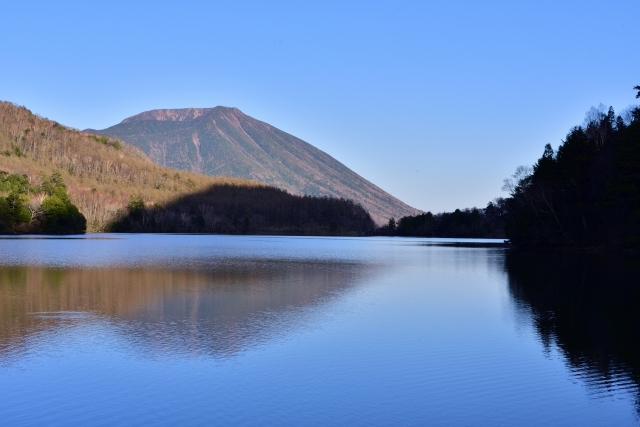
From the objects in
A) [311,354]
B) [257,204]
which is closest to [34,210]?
[311,354]

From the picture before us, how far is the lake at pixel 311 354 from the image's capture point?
10.2m

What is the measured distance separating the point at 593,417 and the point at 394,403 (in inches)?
119

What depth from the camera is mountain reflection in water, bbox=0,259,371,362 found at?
15391mm

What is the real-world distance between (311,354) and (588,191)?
51669mm

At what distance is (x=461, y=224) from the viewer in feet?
502

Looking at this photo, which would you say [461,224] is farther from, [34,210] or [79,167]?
[79,167]

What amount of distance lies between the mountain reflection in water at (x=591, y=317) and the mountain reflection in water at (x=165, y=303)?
7.03 meters

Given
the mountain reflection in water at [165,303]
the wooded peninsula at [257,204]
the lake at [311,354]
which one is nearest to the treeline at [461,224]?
the wooded peninsula at [257,204]

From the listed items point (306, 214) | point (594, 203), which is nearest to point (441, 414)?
point (594, 203)

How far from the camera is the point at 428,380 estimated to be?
1219 centimetres

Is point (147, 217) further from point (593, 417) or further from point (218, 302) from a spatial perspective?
point (593, 417)

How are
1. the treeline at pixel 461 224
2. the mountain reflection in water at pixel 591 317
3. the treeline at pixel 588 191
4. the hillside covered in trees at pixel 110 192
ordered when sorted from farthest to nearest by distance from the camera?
the treeline at pixel 461 224 → the hillside covered in trees at pixel 110 192 → the treeline at pixel 588 191 → the mountain reflection in water at pixel 591 317

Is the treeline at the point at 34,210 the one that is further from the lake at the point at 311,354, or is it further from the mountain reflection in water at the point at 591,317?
the mountain reflection in water at the point at 591,317

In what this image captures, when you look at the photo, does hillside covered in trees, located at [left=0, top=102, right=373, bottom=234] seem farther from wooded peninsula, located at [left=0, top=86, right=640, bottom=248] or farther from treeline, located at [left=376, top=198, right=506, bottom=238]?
treeline, located at [left=376, top=198, right=506, bottom=238]
